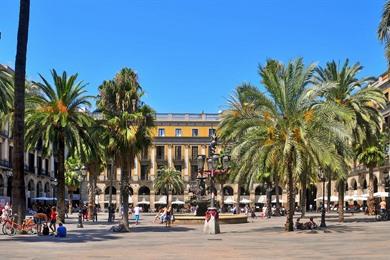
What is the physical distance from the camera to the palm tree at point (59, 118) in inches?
1389

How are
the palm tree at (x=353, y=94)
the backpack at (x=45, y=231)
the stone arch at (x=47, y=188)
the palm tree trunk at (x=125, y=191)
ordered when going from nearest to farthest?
1. the backpack at (x=45, y=231)
2. the palm tree trunk at (x=125, y=191)
3. the palm tree at (x=353, y=94)
4. the stone arch at (x=47, y=188)

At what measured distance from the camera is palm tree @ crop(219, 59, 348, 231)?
29719mm

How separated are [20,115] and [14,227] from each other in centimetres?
540

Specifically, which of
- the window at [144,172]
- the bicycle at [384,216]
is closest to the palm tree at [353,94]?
the bicycle at [384,216]

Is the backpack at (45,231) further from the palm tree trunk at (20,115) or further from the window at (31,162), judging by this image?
the window at (31,162)

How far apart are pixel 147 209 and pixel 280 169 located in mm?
76593

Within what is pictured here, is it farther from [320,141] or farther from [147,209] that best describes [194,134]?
[320,141]

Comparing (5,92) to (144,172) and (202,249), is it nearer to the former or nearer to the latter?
(202,249)

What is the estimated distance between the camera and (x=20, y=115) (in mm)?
28078

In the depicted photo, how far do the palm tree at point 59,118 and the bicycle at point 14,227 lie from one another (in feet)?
19.6

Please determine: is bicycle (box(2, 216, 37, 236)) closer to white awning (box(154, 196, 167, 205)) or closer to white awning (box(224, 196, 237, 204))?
white awning (box(224, 196, 237, 204))

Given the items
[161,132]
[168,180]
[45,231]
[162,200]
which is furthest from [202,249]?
[161,132]

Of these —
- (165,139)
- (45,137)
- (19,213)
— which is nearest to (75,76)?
(45,137)

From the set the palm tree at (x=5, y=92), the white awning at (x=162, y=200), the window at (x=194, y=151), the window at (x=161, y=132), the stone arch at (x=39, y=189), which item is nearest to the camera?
the palm tree at (x=5, y=92)
